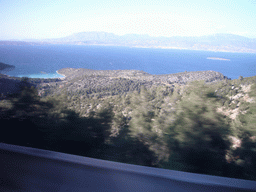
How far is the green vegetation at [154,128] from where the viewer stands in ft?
6.79

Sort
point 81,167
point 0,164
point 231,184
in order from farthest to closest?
1. point 0,164
2. point 81,167
3. point 231,184

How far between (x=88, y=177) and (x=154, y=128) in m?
1.35

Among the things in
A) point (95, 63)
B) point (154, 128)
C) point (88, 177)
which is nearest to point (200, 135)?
point (154, 128)

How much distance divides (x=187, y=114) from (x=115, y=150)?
1173 millimetres

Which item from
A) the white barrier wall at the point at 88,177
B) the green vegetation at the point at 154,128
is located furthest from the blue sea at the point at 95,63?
the white barrier wall at the point at 88,177

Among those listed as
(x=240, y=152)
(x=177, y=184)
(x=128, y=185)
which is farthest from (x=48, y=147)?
(x=240, y=152)

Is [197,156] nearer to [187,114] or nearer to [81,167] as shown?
[187,114]

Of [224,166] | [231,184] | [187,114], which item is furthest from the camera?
[187,114]

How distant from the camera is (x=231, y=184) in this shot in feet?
4.27

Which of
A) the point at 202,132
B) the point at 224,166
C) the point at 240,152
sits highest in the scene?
the point at 202,132

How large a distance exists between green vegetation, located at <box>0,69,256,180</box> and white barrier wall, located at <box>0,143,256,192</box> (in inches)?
27.5

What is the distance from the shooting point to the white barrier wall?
1330mm

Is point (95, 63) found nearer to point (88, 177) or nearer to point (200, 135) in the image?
point (200, 135)

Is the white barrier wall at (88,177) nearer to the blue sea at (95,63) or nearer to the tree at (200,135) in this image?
the tree at (200,135)
